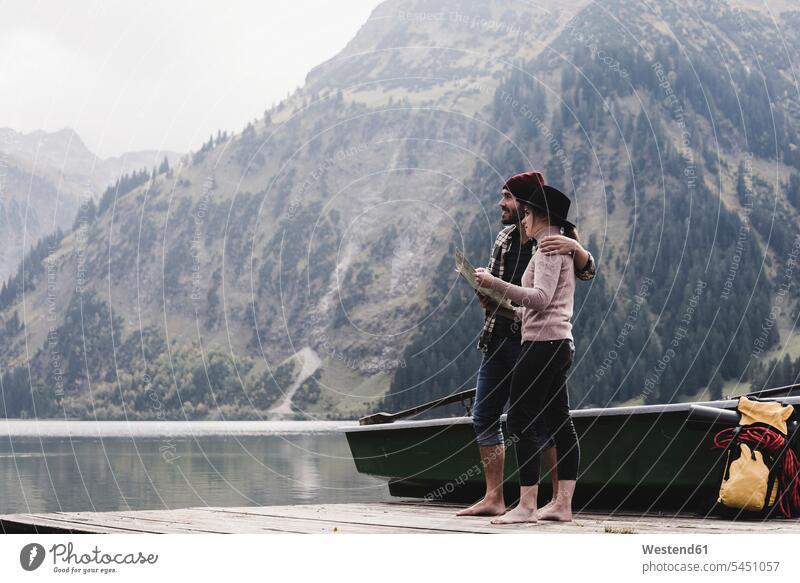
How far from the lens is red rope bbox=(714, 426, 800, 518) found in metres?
7.50

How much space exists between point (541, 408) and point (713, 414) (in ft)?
6.03

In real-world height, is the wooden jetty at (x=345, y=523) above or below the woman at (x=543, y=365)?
below

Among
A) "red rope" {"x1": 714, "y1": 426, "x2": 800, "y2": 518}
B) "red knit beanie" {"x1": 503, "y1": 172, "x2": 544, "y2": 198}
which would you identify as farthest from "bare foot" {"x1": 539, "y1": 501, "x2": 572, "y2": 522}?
"red knit beanie" {"x1": 503, "y1": 172, "x2": 544, "y2": 198}

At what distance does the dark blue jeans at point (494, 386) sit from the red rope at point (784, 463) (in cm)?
183

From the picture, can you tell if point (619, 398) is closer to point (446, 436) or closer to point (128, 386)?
point (128, 386)

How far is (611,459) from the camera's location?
30.6 feet

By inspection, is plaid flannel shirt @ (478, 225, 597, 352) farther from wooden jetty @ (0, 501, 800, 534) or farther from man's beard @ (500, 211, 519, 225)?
wooden jetty @ (0, 501, 800, 534)

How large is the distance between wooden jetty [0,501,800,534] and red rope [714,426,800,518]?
0.98 feet

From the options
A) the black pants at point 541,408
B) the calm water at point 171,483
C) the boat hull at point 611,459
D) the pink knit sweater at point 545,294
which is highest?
Answer: the pink knit sweater at point 545,294

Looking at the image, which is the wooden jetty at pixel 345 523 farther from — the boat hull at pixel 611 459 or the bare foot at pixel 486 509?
the boat hull at pixel 611 459

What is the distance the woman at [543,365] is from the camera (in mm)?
6867

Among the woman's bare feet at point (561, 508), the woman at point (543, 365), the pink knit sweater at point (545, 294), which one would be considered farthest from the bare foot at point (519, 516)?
the pink knit sweater at point (545, 294)

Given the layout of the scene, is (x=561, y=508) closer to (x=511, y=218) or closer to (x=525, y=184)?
(x=511, y=218)

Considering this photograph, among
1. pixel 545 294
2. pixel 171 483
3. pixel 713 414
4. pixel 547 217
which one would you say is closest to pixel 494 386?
pixel 545 294
